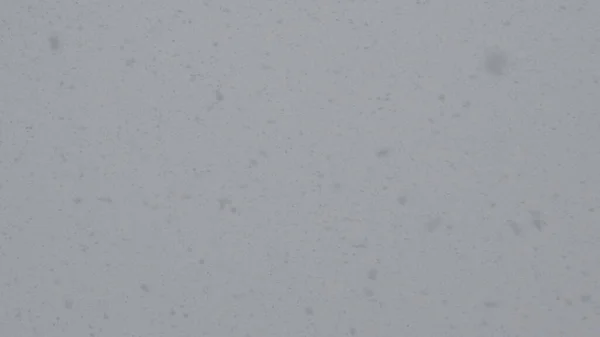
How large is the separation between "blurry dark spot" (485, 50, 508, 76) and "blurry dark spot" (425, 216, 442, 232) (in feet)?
0.74

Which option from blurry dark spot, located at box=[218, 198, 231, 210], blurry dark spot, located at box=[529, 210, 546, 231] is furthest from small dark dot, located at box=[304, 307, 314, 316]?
blurry dark spot, located at box=[529, 210, 546, 231]

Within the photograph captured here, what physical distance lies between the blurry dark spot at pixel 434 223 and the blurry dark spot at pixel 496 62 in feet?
0.74

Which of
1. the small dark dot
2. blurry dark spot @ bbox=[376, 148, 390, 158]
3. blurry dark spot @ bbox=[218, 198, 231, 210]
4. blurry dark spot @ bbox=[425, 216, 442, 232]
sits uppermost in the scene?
blurry dark spot @ bbox=[376, 148, 390, 158]

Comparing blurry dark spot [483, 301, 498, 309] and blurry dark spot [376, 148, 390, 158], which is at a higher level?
blurry dark spot [376, 148, 390, 158]

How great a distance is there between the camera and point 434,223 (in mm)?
965

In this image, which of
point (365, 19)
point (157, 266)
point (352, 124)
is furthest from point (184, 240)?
point (365, 19)

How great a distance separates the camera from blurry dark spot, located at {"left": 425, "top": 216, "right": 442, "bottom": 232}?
964mm

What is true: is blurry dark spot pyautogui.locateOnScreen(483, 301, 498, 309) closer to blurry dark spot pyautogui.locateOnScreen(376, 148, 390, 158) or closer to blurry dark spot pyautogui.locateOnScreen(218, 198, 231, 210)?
blurry dark spot pyautogui.locateOnScreen(376, 148, 390, 158)

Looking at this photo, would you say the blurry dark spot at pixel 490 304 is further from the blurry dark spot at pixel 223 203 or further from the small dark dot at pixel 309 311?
the blurry dark spot at pixel 223 203

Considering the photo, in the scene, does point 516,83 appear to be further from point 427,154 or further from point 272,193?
point 272,193

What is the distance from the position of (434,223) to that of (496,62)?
0.25 metres

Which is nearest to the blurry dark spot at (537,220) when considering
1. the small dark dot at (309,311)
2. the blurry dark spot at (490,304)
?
the blurry dark spot at (490,304)

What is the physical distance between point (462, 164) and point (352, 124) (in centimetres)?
17

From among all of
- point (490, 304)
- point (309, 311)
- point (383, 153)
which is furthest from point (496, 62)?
point (309, 311)
